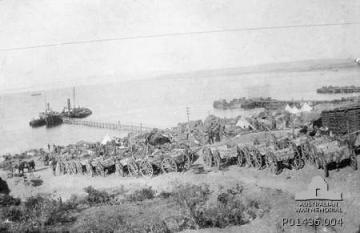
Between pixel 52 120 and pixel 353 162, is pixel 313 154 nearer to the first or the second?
pixel 353 162

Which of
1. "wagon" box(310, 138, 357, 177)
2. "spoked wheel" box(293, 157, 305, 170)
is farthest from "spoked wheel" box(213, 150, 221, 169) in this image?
"wagon" box(310, 138, 357, 177)

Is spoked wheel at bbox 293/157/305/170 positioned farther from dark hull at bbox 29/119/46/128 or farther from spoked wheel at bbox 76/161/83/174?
dark hull at bbox 29/119/46/128

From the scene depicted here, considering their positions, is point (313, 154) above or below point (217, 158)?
above

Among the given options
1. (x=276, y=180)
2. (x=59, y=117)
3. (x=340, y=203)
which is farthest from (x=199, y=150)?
(x=59, y=117)

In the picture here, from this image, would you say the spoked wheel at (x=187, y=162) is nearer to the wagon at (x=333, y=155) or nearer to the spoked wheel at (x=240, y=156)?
the spoked wheel at (x=240, y=156)

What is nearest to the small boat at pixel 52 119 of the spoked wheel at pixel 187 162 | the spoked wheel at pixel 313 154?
the spoked wheel at pixel 187 162

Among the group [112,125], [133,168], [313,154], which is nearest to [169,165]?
[133,168]

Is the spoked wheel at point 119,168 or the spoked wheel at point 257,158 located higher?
the spoked wheel at point 257,158
